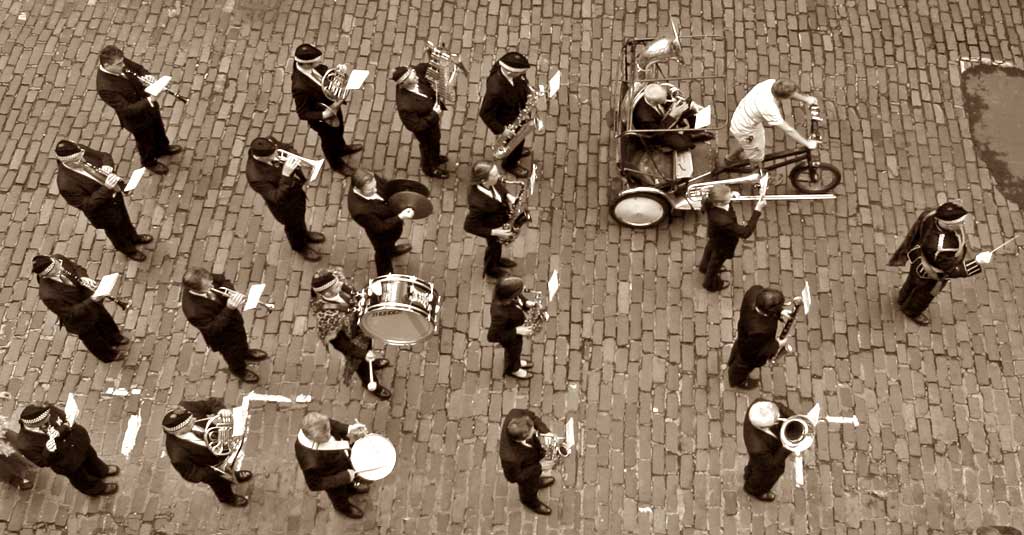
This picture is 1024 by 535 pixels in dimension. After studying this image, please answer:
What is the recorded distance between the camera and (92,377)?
9805 millimetres

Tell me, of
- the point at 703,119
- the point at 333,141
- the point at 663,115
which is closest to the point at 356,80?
the point at 333,141

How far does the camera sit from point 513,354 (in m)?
9.27

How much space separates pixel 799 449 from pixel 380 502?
12.7 feet

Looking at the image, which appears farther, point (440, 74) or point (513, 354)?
point (440, 74)

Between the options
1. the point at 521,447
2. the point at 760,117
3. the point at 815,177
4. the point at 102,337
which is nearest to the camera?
the point at 521,447

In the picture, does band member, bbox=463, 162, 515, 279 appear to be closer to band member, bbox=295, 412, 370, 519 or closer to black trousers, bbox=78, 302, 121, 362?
band member, bbox=295, 412, 370, 519

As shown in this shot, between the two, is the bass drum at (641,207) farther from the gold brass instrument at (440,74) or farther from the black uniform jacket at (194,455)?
the black uniform jacket at (194,455)

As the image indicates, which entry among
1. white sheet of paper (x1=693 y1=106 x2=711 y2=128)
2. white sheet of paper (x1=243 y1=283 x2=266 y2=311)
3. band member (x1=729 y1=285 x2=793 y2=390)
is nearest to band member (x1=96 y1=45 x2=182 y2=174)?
white sheet of paper (x1=243 y1=283 x2=266 y2=311)

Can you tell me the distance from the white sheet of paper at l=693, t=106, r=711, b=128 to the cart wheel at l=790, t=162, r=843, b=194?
1228 mm

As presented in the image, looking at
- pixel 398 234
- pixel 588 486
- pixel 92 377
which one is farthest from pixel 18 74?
pixel 588 486

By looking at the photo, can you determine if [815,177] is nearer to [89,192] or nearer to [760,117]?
[760,117]

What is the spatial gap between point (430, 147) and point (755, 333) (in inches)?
173

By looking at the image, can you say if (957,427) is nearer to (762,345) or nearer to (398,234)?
(762,345)

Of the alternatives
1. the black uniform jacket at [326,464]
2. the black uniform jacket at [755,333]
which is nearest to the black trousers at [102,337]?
the black uniform jacket at [326,464]
